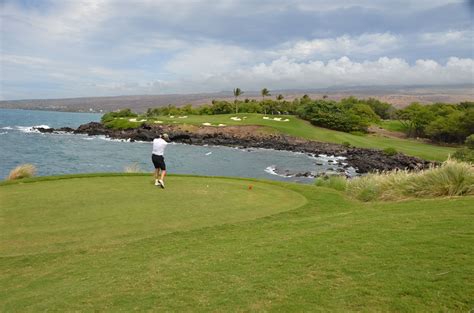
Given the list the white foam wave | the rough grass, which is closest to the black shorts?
the rough grass

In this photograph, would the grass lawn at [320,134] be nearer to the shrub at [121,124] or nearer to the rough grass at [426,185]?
the shrub at [121,124]

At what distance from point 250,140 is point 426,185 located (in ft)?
183

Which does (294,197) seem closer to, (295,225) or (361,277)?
(295,225)

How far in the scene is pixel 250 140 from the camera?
221 feet

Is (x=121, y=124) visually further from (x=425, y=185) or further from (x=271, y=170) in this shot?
(x=425, y=185)

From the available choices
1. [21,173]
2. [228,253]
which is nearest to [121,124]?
[21,173]

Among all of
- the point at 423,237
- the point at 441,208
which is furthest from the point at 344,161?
the point at 423,237

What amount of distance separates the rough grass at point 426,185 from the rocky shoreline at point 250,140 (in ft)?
98.2

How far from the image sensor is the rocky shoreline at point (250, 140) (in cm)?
4562

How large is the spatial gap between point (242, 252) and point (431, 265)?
111 inches

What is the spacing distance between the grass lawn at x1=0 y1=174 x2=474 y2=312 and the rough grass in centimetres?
134

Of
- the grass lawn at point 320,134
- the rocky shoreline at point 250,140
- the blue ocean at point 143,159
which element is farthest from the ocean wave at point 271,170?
the grass lawn at point 320,134

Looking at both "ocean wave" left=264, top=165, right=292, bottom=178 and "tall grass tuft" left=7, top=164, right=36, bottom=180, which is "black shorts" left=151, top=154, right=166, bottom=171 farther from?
"ocean wave" left=264, top=165, right=292, bottom=178

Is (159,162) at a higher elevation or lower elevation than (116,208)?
higher
